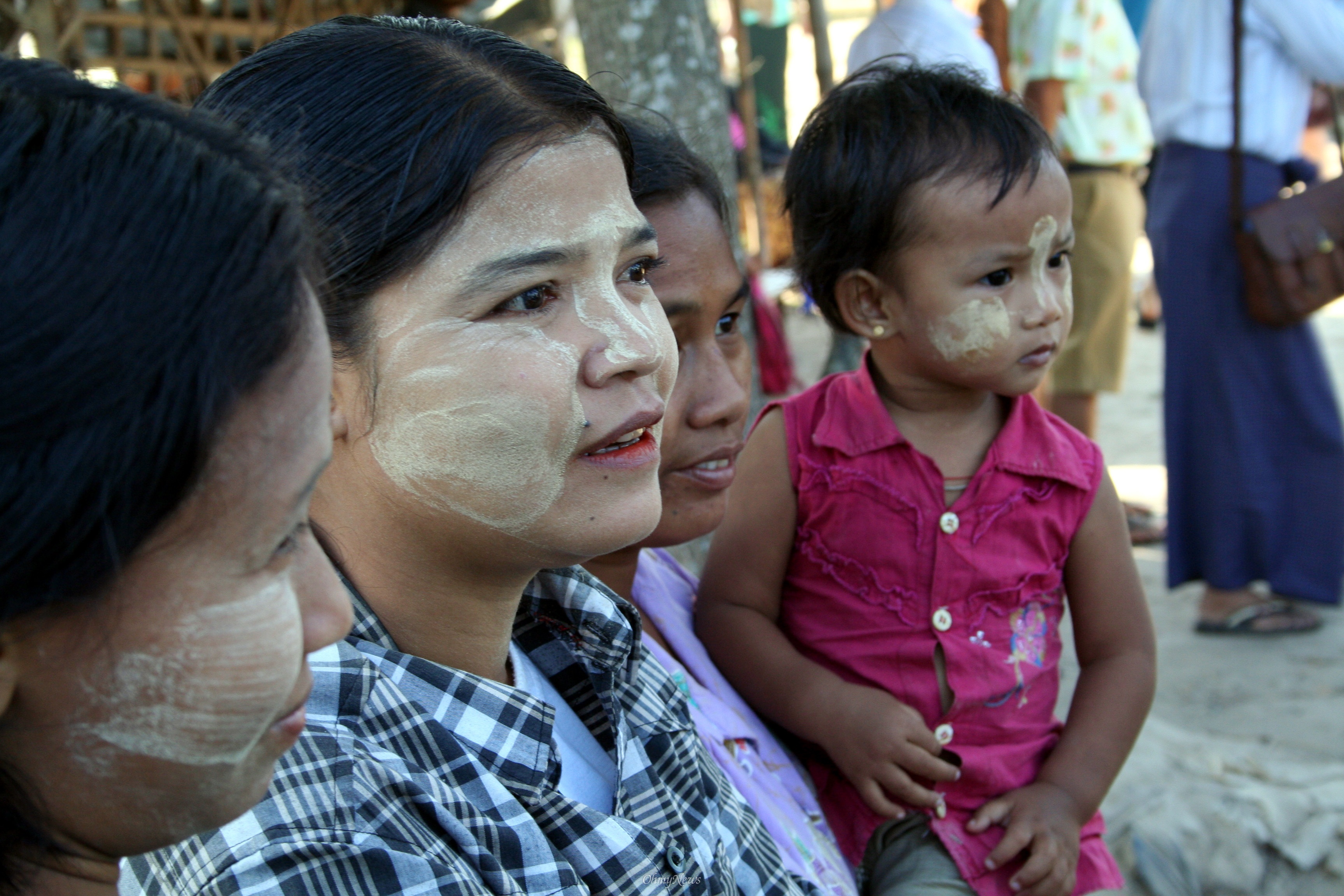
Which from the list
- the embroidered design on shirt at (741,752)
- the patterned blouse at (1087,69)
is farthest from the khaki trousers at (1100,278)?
the embroidered design on shirt at (741,752)

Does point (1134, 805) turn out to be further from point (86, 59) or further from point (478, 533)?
point (86, 59)

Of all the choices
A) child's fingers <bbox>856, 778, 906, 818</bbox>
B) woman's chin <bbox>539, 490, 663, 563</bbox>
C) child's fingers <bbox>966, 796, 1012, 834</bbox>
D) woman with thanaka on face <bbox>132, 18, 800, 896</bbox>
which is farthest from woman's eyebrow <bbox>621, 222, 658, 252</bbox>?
child's fingers <bbox>966, 796, 1012, 834</bbox>

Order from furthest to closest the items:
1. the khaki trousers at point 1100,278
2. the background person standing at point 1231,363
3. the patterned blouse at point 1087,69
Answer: the khaki trousers at point 1100,278 < the patterned blouse at point 1087,69 < the background person standing at point 1231,363

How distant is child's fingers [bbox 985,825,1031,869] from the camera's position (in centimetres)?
179

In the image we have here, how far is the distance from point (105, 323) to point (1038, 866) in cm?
160

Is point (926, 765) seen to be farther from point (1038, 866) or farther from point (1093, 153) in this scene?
point (1093, 153)

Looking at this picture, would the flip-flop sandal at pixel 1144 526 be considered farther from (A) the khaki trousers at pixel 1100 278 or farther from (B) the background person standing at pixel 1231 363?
(B) the background person standing at pixel 1231 363

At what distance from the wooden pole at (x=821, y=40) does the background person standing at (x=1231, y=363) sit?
1.80 metres

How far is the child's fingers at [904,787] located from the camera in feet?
5.94

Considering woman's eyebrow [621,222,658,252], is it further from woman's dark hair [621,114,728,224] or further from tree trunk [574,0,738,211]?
tree trunk [574,0,738,211]

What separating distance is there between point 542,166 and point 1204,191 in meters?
3.23

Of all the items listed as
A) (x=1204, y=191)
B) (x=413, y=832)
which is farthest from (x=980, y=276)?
(x=1204, y=191)

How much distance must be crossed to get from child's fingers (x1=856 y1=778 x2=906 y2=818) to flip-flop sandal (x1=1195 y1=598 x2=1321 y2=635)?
8.69 ft

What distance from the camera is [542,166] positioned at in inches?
47.7
